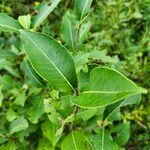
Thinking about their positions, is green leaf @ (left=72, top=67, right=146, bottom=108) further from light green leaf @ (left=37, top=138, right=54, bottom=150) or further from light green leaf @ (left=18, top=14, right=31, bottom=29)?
light green leaf @ (left=37, top=138, right=54, bottom=150)

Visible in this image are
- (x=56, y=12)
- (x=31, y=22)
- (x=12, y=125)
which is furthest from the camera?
(x=56, y=12)

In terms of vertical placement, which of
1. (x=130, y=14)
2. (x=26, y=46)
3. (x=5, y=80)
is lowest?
(x=130, y=14)

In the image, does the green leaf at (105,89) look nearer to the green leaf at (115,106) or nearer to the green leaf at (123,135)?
the green leaf at (115,106)

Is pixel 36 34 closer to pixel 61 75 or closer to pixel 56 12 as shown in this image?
pixel 61 75

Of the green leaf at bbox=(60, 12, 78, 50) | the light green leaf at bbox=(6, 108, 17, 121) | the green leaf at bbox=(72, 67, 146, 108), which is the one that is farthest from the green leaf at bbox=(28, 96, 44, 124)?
the green leaf at bbox=(72, 67, 146, 108)

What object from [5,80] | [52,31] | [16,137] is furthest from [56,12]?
[16,137]

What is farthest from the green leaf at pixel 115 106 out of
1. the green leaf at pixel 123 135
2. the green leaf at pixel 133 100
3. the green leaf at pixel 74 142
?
the green leaf at pixel 123 135

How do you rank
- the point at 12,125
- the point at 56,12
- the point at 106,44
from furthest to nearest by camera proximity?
the point at 56,12
the point at 106,44
the point at 12,125
